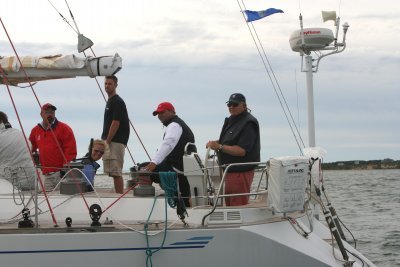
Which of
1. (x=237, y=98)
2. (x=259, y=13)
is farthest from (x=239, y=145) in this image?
(x=259, y=13)

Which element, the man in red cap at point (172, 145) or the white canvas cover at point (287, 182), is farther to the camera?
the man in red cap at point (172, 145)

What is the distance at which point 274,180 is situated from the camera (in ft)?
25.0

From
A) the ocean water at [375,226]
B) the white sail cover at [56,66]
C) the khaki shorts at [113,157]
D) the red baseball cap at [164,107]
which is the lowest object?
the ocean water at [375,226]

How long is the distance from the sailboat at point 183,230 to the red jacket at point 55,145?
1.30 m

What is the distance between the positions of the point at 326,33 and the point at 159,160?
6.28 m

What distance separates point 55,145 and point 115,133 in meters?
0.94

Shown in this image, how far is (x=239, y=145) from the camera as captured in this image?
8180 mm

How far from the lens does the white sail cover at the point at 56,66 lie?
897 centimetres

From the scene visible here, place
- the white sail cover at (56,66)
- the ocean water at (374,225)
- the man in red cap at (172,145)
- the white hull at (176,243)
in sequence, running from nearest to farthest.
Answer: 1. the white hull at (176,243)
2. the man in red cap at (172,145)
3. the white sail cover at (56,66)
4. the ocean water at (374,225)

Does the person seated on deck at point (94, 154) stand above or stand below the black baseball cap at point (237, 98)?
below

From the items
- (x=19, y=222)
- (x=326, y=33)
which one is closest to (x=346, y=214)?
(x=326, y=33)

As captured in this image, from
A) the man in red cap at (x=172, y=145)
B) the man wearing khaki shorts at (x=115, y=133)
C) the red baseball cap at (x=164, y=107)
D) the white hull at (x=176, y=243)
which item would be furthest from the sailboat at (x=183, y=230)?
the man wearing khaki shorts at (x=115, y=133)

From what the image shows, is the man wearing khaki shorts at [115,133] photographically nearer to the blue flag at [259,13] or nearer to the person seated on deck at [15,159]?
the person seated on deck at [15,159]

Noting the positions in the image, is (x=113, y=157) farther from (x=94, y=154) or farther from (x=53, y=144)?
(x=53, y=144)
